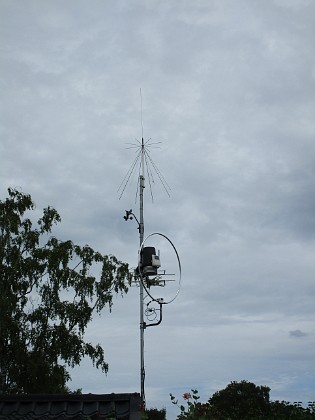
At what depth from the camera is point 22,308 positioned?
32.9m

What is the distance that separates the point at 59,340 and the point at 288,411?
18.5 m

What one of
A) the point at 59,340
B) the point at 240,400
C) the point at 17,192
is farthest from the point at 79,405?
the point at 240,400

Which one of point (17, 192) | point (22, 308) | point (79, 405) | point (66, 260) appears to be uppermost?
point (17, 192)

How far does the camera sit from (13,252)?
107ft

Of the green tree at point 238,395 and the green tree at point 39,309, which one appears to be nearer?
the green tree at point 39,309

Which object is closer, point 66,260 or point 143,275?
point 143,275

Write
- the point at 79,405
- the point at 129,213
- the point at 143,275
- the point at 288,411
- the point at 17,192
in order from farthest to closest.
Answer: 1. the point at 17,192
2. the point at 129,213
3. the point at 143,275
4. the point at 288,411
5. the point at 79,405

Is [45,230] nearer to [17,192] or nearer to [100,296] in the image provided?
[17,192]

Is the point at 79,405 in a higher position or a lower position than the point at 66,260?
lower

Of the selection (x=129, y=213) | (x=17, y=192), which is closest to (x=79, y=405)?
(x=129, y=213)

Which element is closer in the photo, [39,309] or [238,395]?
[39,309]

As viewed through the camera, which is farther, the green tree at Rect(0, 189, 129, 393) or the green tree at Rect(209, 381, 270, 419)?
the green tree at Rect(209, 381, 270, 419)

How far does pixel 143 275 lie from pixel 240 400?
36.5 meters

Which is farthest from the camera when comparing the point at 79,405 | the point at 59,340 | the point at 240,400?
the point at 240,400
